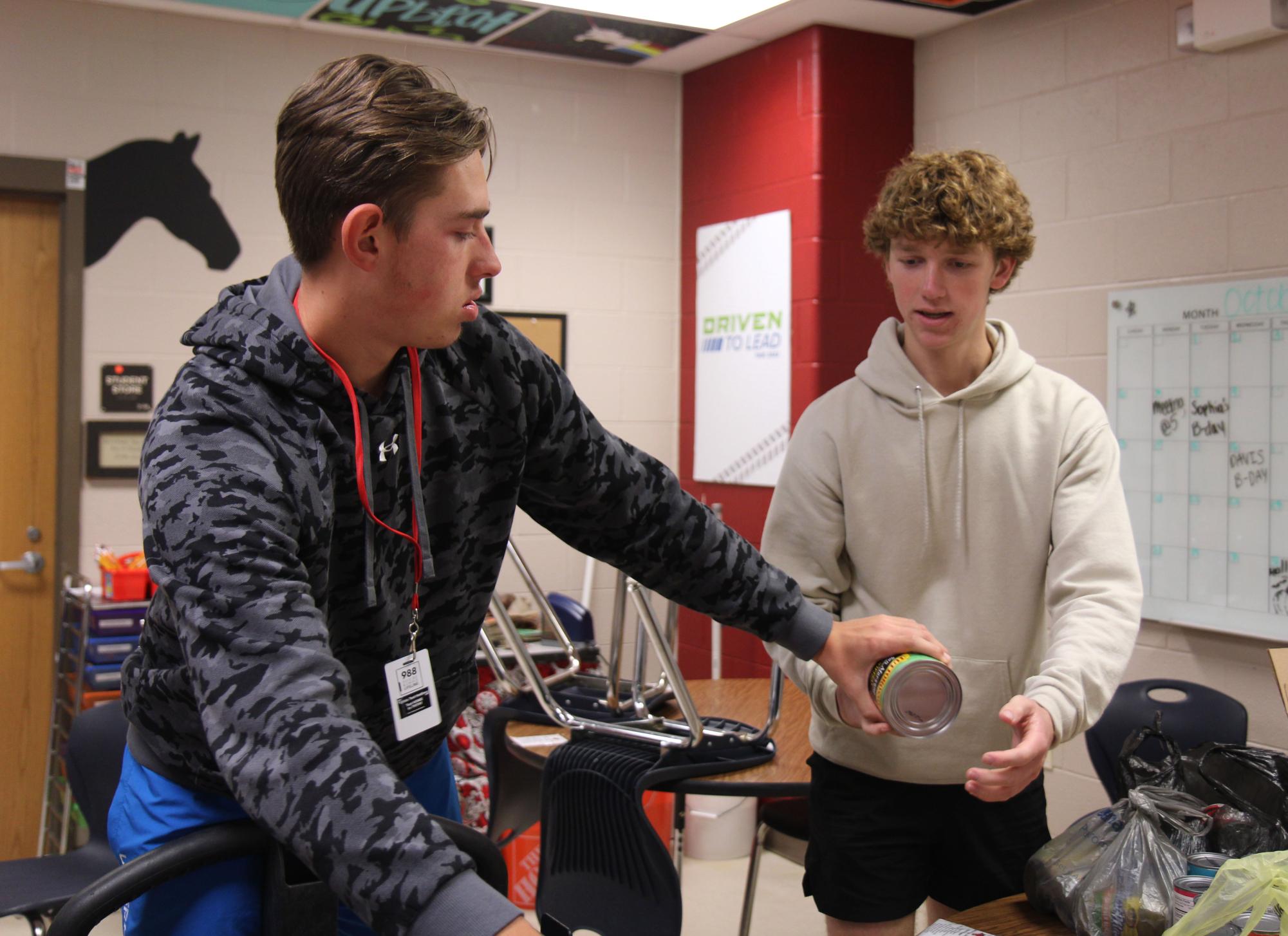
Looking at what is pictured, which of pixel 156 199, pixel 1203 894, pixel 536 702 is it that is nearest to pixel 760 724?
pixel 536 702

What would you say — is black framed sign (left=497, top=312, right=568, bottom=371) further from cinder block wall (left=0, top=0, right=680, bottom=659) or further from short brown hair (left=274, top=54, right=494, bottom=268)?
short brown hair (left=274, top=54, right=494, bottom=268)

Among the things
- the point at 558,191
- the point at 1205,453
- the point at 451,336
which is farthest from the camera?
the point at 558,191

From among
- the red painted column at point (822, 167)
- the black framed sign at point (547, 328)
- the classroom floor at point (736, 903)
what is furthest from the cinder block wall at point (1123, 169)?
the black framed sign at point (547, 328)

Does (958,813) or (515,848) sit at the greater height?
(958,813)

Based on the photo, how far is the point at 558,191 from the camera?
4699 millimetres

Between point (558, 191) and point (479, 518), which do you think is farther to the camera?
point (558, 191)

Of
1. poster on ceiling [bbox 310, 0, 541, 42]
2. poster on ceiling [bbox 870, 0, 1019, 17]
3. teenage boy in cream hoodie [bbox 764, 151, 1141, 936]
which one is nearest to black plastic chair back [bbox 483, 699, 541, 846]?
teenage boy in cream hoodie [bbox 764, 151, 1141, 936]

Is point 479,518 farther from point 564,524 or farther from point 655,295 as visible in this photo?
point 655,295

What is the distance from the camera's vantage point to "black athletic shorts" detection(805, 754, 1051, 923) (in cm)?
171

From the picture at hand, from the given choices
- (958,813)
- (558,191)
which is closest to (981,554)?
(958,813)

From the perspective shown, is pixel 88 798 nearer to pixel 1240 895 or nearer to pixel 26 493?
pixel 26 493

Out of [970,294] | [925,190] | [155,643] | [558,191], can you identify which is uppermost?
[558,191]

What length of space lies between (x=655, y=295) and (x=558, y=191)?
576 mm

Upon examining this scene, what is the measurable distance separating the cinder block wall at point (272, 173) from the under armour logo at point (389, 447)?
256cm
